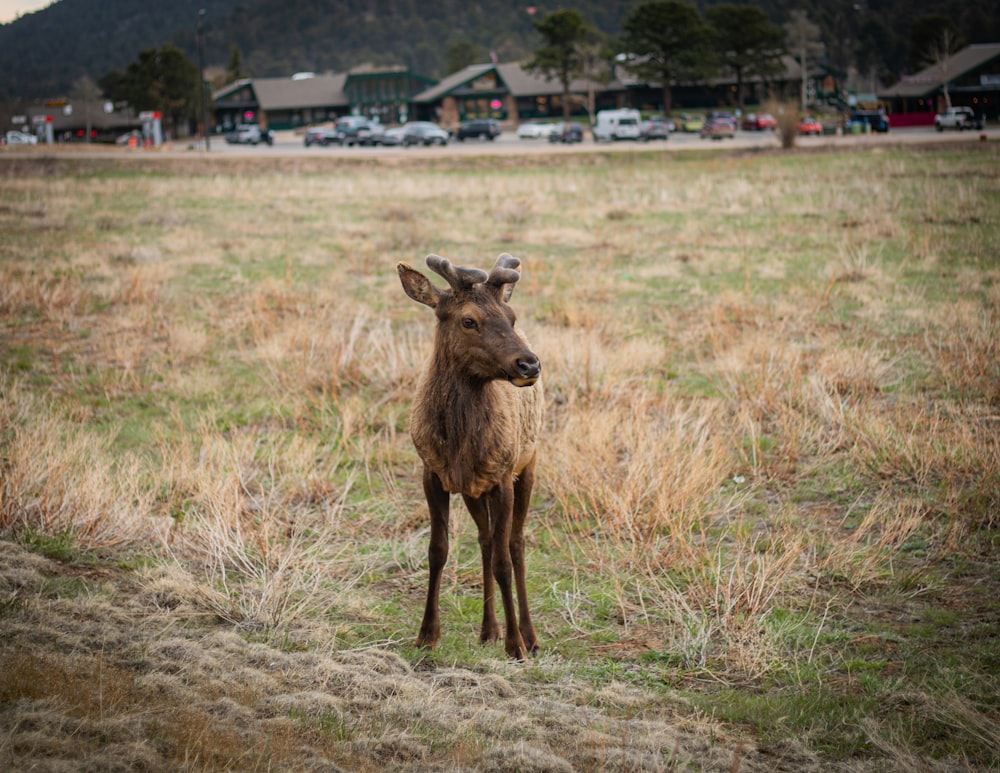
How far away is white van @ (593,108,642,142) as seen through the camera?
59875mm

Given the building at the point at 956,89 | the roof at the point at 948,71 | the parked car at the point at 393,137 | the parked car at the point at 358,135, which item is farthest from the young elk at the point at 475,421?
the roof at the point at 948,71

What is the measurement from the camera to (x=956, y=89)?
63.2 metres

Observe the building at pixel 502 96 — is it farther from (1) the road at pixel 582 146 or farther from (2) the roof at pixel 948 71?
(2) the roof at pixel 948 71

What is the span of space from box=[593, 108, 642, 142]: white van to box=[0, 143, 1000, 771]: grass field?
45470 mm

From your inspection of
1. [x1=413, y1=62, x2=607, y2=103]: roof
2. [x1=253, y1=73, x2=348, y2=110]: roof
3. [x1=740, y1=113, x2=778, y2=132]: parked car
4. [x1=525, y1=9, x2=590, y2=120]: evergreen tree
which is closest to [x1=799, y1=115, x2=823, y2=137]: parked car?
[x1=740, y1=113, x2=778, y2=132]: parked car

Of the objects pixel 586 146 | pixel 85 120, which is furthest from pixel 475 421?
pixel 85 120

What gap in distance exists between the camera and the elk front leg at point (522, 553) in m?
5.33

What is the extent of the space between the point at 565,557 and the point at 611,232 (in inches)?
624

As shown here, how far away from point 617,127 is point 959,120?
828 inches

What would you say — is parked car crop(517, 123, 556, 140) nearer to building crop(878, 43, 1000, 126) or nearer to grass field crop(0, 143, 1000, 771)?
building crop(878, 43, 1000, 126)

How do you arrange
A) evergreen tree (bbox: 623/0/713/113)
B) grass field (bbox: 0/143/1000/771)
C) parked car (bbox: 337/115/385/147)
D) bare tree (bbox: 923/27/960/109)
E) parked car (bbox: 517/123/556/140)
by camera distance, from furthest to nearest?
evergreen tree (bbox: 623/0/713/113) < bare tree (bbox: 923/27/960/109) < parked car (bbox: 517/123/556/140) < parked car (bbox: 337/115/385/147) < grass field (bbox: 0/143/1000/771)

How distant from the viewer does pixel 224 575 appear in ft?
18.4

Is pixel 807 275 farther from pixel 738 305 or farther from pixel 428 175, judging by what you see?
pixel 428 175

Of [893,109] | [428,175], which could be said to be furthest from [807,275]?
[893,109]
